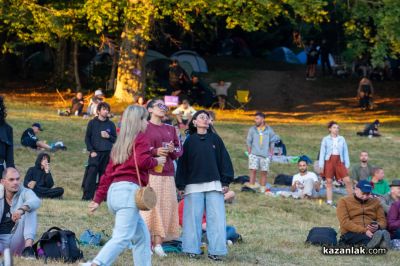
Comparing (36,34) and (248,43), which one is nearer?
(36,34)

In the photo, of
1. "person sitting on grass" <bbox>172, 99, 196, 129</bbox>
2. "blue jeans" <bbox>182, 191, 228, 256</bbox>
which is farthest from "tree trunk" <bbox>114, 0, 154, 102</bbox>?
"blue jeans" <bbox>182, 191, 228, 256</bbox>

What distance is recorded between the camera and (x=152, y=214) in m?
11.3

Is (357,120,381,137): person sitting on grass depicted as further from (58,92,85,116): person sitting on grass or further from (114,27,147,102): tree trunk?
(58,92,85,116): person sitting on grass

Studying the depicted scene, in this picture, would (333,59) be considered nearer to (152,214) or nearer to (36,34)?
(36,34)

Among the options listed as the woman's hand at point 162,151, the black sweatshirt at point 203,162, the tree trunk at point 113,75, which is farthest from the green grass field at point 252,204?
the tree trunk at point 113,75

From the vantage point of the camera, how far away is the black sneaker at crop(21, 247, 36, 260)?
1072cm

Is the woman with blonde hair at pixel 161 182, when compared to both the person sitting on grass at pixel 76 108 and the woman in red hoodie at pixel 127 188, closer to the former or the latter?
the woman in red hoodie at pixel 127 188

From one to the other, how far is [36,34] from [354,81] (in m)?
17.7

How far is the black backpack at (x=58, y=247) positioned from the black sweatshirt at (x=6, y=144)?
1.68 metres

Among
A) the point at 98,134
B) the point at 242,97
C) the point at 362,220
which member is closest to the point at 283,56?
the point at 242,97

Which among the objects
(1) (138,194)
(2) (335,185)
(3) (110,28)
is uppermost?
(3) (110,28)

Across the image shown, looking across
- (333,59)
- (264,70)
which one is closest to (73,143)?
(264,70)

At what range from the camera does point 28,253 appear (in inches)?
424
